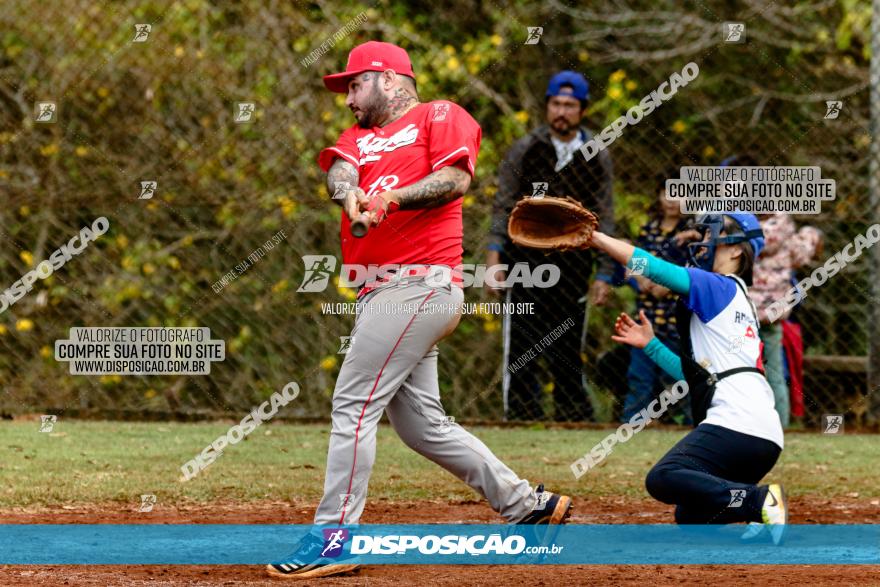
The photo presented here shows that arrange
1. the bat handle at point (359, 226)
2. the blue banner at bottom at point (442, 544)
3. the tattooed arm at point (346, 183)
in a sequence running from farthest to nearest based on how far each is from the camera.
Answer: the blue banner at bottom at point (442, 544) → the tattooed arm at point (346, 183) → the bat handle at point (359, 226)

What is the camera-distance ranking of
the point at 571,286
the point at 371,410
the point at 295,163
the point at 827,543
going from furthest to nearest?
1. the point at 295,163
2. the point at 571,286
3. the point at 827,543
4. the point at 371,410

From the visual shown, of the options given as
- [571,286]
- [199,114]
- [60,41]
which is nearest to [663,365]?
[571,286]

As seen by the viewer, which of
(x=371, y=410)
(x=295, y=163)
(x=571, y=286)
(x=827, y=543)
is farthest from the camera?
(x=295, y=163)

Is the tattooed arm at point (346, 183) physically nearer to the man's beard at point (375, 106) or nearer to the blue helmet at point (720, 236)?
the man's beard at point (375, 106)

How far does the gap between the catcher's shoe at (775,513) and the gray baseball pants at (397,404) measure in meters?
1.02

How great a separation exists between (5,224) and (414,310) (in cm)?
565

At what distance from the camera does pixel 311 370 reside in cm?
966

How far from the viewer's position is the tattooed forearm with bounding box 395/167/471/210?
15.0 ft

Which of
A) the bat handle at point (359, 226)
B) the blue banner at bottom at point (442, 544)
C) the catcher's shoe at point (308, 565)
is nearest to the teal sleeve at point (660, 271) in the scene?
the blue banner at bottom at point (442, 544)

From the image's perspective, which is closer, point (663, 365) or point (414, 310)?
→ point (414, 310)

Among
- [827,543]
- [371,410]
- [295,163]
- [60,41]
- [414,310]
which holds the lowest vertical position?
[827,543]

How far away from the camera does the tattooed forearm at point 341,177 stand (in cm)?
470

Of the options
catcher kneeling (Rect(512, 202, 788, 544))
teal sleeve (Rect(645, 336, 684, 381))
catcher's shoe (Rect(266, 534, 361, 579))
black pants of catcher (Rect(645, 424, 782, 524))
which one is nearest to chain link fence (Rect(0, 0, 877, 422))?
teal sleeve (Rect(645, 336, 684, 381))

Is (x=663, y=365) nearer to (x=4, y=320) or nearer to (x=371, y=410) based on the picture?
(x=371, y=410)
